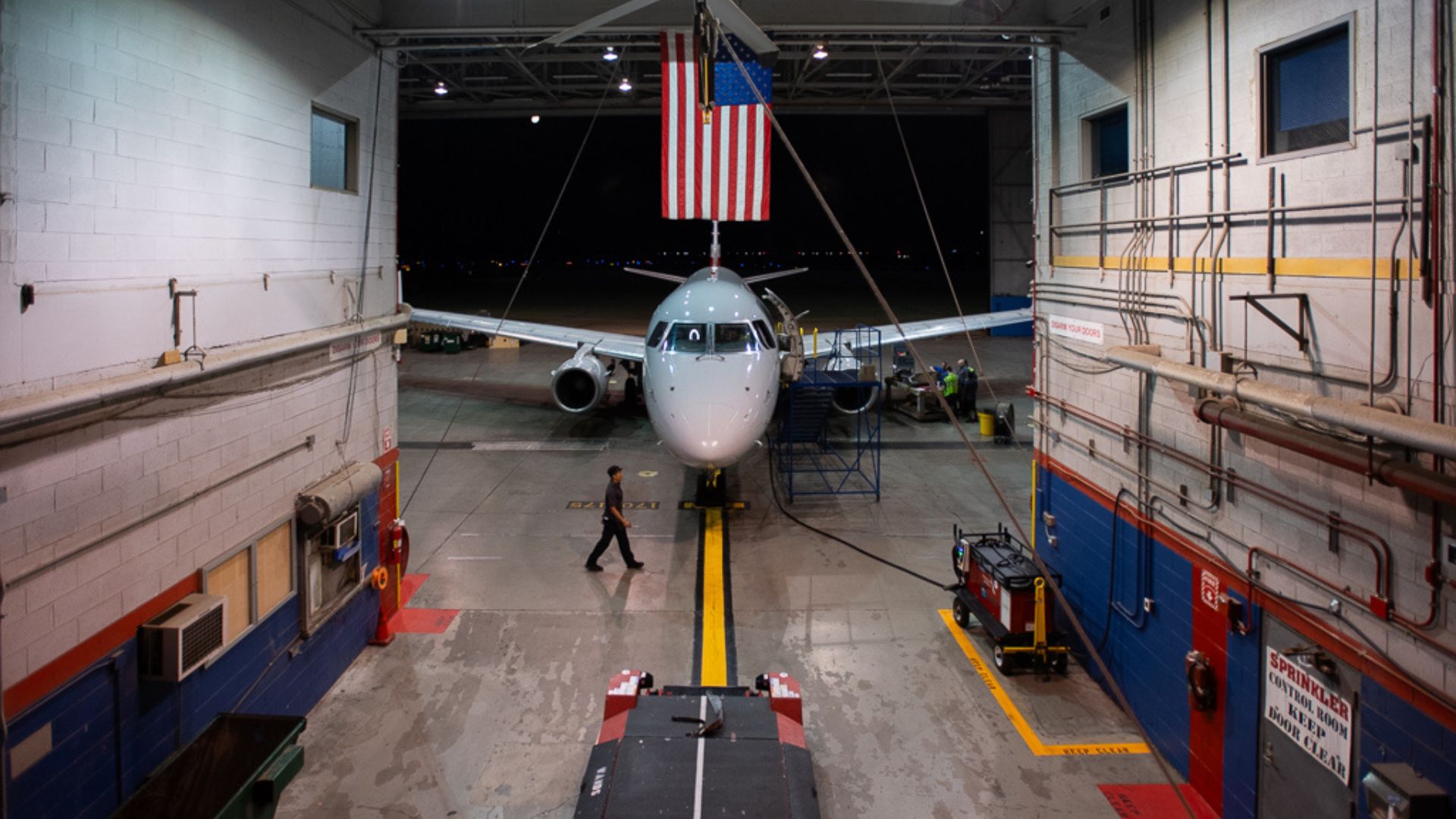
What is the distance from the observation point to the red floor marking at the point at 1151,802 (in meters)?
6.67

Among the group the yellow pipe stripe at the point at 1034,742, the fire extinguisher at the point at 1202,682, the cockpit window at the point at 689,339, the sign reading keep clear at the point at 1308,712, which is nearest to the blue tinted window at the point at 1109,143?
the fire extinguisher at the point at 1202,682

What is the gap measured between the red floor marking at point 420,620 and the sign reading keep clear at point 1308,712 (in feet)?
27.3

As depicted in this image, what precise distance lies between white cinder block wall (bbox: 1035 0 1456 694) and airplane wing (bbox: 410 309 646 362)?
1216 cm

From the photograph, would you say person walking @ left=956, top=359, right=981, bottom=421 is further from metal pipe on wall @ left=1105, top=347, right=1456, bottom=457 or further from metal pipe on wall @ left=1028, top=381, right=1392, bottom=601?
metal pipe on wall @ left=1105, top=347, right=1456, bottom=457

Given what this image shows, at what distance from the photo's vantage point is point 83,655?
528cm

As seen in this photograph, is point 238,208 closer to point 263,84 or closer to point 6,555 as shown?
point 263,84

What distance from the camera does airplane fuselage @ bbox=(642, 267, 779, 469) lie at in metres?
12.0

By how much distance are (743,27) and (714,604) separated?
7.26 metres

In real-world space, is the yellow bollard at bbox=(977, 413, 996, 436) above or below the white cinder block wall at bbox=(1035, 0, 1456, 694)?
below

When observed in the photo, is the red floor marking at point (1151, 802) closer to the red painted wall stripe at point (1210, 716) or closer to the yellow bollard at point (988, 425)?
the red painted wall stripe at point (1210, 716)

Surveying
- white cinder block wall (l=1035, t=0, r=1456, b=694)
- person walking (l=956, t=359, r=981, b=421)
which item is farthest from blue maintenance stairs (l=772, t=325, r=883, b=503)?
white cinder block wall (l=1035, t=0, r=1456, b=694)

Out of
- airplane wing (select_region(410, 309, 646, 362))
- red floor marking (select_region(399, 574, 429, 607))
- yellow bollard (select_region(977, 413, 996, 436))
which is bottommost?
red floor marking (select_region(399, 574, 429, 607))

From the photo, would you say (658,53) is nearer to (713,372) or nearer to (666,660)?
(713,372)

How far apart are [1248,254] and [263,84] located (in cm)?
826
